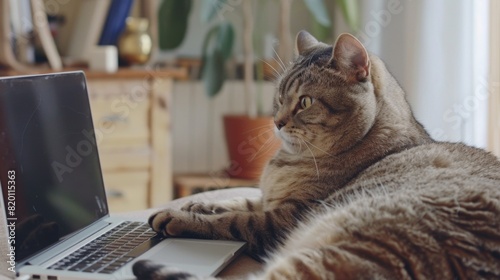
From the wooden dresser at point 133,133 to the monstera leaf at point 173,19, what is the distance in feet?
0.52

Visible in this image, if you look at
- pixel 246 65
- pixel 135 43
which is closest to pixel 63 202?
pixel 135 43

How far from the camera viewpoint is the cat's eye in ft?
4.33

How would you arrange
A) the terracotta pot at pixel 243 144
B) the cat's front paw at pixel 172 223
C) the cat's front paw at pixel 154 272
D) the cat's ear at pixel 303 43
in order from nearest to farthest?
1. the cat's front paw at pixel 154 272
2. the cat's front paw at pixel 172 223
3. the cat's ear at pixel 303 43
4. the terracotta pot at pixel 243 144

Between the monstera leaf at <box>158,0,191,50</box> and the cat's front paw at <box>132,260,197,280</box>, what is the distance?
1.87m

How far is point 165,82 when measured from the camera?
264cm

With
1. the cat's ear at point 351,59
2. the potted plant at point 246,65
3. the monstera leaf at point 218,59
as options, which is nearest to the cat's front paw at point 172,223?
the cat's ear at point 351,59

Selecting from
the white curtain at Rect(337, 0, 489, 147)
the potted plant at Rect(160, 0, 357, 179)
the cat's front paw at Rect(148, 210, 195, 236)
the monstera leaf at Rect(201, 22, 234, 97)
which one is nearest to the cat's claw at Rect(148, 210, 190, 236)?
the cat's front paw at Rect(148, 210, 195, 236)

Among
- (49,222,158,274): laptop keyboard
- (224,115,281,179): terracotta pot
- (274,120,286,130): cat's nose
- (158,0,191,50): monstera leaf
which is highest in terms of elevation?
(158,0,191,50): monstera leaf

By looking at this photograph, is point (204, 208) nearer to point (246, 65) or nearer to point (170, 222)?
point (170, 222)

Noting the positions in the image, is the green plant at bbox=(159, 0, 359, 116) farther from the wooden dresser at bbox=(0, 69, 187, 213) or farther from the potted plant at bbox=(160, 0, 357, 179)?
the wooden dresser at bbox=(0, 69, 187, 213)

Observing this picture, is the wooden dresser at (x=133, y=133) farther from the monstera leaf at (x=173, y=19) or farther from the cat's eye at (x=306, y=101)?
the cat's eye at (x=306, y=101)

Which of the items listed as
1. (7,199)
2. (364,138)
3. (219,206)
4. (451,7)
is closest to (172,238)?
(219,206)

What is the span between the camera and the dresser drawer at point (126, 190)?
254cm

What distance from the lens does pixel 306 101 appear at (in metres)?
1.32
